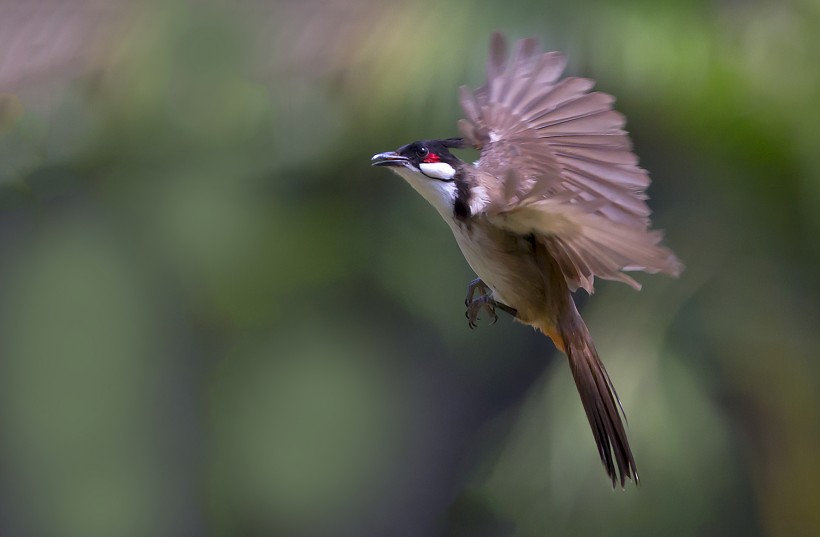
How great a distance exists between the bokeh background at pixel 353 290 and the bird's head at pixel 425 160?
1.65 meters

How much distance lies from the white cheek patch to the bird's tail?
0.39 metres

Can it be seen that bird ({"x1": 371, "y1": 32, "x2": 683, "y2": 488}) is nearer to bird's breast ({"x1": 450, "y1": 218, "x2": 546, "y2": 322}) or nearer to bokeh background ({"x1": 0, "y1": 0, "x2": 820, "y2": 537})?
bird's breast ({"x1": 450, "y1": 218, "x2": 546, "y2": 322})

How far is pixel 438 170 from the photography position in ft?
6.89

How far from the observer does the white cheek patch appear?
2100 millimetres

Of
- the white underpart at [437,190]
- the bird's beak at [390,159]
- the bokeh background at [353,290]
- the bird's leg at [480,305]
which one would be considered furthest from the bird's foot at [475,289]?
the bokeh background at [353,290]

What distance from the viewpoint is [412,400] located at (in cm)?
560

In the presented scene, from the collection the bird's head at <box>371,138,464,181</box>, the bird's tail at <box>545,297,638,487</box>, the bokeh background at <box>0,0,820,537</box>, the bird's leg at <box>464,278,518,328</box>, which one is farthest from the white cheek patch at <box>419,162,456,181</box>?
the bokeh background at <box>0,0,820,537</box>

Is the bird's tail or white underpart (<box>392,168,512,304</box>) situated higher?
white underpart (<box>392,168,512,304</box>)

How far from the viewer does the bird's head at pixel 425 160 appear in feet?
6.90

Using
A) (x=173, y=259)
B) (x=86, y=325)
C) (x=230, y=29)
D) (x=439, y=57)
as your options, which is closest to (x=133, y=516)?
(x=86, y=325)

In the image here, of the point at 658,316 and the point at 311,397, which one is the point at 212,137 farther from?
the point at 658,316

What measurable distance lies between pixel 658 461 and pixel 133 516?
2735 mm

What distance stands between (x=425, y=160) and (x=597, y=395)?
0.58 meters

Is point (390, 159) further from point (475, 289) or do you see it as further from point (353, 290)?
point (353, 290)
